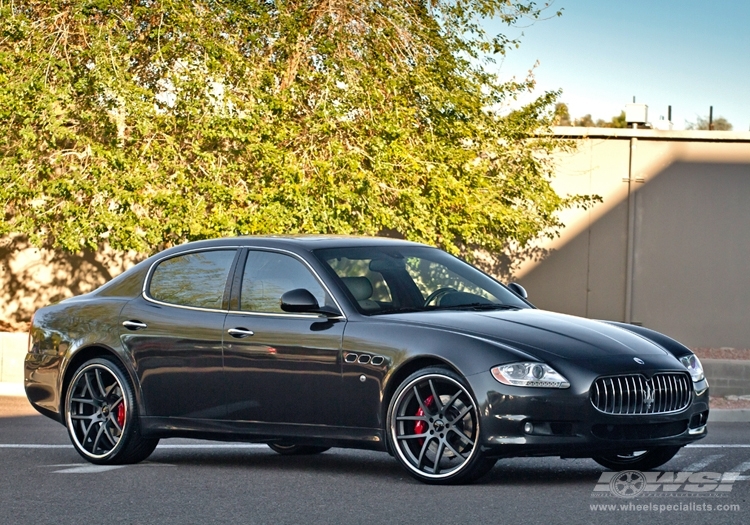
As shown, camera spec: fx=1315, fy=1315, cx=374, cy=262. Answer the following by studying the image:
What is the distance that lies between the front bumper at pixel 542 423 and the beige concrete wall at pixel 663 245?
14.7 metres

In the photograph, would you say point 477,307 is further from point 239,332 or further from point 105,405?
point 105,405

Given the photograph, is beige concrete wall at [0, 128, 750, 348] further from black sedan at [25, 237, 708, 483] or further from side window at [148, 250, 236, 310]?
side window at [148, 250, 236, 310]

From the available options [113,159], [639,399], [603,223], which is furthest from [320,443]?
[603,223]

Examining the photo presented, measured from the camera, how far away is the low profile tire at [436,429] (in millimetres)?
7629

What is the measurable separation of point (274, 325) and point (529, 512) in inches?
98.1

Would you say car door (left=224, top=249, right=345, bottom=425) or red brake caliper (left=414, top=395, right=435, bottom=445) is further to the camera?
car door (left=224, top=249, right=345, bottom=425)

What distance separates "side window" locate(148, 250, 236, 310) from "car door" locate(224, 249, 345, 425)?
0.63 feet

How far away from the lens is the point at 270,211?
1731cm

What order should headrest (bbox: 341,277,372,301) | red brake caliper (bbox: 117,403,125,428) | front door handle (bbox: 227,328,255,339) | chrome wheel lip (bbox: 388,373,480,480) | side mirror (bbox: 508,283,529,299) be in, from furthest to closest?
1. side mirror (bbox: 508,283,529,299)
2. red brake caliper (bbox: 117,403,125,428)
3. front door handle (bbox: 227,328,255,339)
4. headrest (bbox: 341,277,372,301)
5. chrome wheel lip (bbox: 388,373,480,480)

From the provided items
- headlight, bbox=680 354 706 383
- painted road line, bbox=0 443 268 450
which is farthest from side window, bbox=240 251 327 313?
headlight, bbox=680 354 706 383

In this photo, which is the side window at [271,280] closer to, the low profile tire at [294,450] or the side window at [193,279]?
the side window at [193,279]

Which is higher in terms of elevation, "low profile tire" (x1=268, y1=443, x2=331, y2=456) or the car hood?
the car hood

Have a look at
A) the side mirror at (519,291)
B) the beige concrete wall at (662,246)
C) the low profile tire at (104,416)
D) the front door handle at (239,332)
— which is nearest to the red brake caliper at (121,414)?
the low profile tire at (104,416)

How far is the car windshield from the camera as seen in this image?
8.59m
